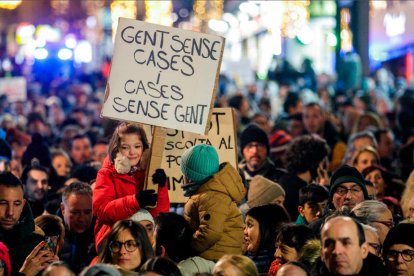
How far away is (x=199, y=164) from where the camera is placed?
32.5 ft

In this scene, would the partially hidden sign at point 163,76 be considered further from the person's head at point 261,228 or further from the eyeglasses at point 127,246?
the eyeglasses at point 127,246

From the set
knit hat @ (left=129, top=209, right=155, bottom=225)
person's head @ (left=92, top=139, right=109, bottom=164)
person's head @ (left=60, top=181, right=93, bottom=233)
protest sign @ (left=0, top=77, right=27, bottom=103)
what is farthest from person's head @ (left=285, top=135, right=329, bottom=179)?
protest sign @ (left=0, top=77, right=27, bottom=103)

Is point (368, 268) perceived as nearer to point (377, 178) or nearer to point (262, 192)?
point (262, 192)

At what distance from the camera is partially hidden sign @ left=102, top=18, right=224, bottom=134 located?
1064 centimetres

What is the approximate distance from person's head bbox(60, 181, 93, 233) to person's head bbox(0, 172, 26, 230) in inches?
43.8

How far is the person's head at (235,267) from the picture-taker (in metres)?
8.36

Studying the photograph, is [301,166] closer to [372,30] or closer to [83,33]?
[372,30]

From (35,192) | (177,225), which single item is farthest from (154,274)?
(35,192)

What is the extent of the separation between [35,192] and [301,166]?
8.95 feet

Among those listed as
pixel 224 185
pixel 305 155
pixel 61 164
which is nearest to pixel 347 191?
pixel 224 185

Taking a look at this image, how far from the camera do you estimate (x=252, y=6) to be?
46.7 meters

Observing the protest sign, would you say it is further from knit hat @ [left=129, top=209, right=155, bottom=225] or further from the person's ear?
the person's ear

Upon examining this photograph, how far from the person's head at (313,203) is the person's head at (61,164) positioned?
4.86 m

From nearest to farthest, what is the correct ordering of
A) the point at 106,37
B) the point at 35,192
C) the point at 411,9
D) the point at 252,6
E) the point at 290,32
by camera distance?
the point at 35,192 → the point at 290,32 → the point at 411,9 → the point at 252,6 → the point at 106,37
